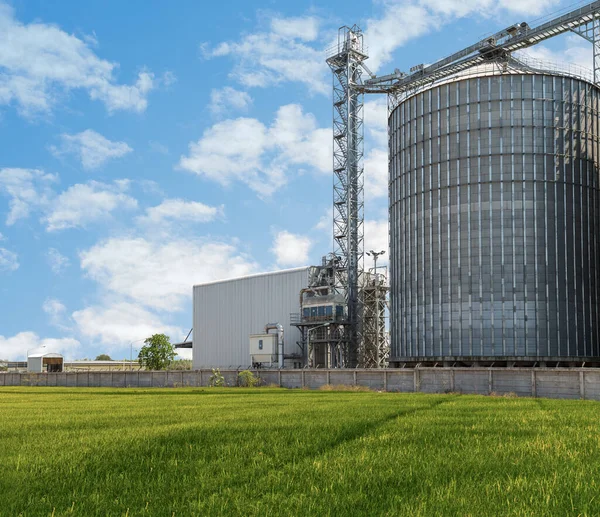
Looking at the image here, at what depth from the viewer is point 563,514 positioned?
7660mm

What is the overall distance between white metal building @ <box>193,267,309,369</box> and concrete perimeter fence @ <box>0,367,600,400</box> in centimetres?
2467

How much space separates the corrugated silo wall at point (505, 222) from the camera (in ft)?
211

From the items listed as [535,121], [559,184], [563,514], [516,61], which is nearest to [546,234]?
[559,184]

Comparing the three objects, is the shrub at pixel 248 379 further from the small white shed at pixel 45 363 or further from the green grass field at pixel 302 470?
the small white shed at pixel 45 363

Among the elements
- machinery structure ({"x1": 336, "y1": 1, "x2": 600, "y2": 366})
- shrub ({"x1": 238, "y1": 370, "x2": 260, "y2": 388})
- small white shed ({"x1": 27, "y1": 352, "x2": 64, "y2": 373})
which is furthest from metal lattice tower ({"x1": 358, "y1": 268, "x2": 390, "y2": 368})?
small white shed ({"x1": 27, "y1": 352, "x2": 64, "y2": 373})

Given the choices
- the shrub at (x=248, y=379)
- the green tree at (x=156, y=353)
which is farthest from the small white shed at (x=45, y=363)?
the shrub at (x=248, y=379)

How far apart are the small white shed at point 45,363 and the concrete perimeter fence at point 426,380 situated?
50459 mm

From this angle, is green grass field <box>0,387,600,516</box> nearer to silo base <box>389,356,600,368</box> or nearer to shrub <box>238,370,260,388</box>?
shrub <box>238,370,260,388</box>

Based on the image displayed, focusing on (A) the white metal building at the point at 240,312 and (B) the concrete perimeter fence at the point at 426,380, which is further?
(A) the white metal building at the point at 240,312

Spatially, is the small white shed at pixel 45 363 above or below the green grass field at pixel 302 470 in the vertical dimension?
below

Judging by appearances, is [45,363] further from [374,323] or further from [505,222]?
[505,222]

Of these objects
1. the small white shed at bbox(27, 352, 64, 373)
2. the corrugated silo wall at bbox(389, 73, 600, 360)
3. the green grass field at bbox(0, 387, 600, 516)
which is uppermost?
the corrugated silo wall at bbox(389, 73, 600, 360)

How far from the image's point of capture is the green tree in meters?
106

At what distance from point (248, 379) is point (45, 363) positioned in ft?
231
